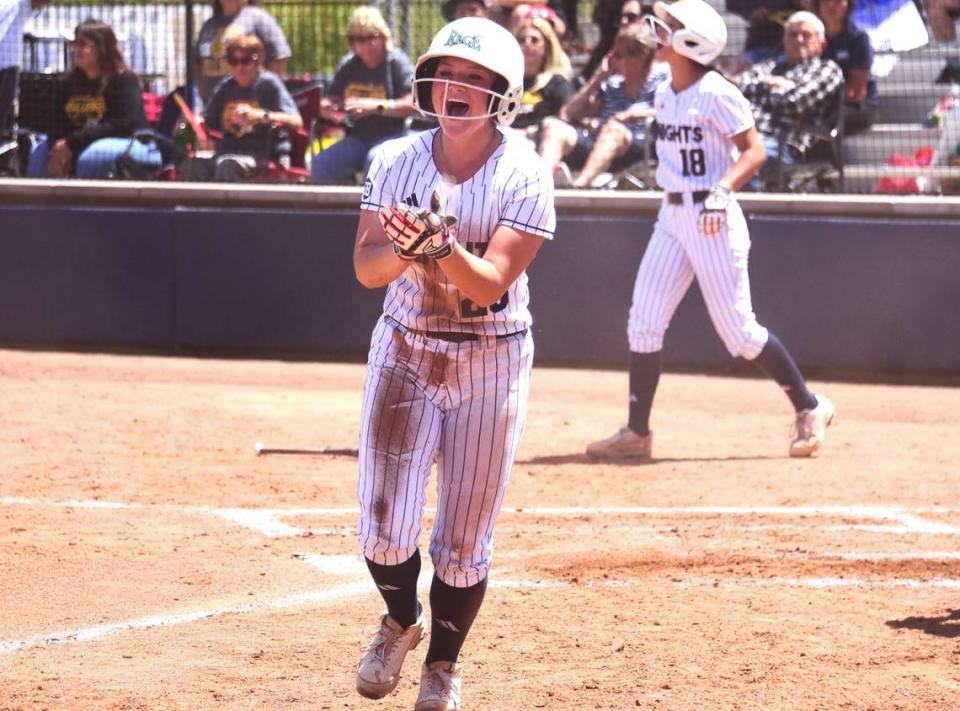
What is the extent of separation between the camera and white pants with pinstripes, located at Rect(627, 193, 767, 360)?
24.2ft

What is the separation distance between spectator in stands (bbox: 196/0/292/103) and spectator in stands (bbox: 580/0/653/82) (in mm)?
2417

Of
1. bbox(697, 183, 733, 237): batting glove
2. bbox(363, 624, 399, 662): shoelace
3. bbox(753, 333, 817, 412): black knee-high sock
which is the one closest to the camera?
bbox(363, 624, 399, 662): shoelace

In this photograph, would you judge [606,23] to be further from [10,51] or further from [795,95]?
[10,51]

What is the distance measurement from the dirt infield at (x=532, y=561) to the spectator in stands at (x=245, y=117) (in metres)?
2.24

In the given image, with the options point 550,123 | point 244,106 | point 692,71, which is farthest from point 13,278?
point 692,71

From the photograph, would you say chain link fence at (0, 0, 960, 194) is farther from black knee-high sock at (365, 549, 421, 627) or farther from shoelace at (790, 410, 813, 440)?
black knee-high sock at (365, 549, 421, 627)

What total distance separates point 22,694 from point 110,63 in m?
8.13

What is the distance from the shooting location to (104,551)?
5676 mm

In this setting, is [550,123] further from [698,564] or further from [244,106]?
[698,564]

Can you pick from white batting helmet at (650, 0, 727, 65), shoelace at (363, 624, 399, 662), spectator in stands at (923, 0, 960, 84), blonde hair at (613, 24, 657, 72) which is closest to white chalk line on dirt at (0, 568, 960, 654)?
shoelace at (363, 624, 399, 662)

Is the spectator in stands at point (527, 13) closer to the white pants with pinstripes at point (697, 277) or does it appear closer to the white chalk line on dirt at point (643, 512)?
the white pants with pinstripes at point (697, 277)

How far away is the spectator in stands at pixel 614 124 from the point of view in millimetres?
10672

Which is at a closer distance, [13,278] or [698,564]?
[698,564]

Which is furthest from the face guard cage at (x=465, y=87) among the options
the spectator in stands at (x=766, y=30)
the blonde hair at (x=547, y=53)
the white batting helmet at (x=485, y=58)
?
the spectator in stands at (x=766, y=30)
